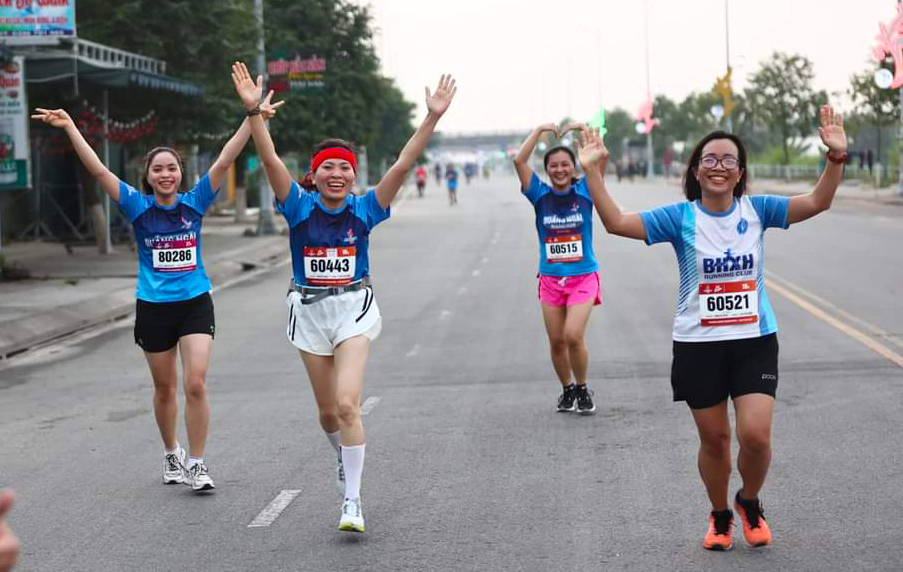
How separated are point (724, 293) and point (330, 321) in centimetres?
196

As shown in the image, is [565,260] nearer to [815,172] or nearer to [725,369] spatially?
[725,369]

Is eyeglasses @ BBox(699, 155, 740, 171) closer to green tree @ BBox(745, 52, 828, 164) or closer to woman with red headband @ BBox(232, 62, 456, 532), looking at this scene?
woman with red headband @ BBox(232, 62, 456, 532)

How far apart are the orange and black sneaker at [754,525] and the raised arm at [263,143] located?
8.50ft

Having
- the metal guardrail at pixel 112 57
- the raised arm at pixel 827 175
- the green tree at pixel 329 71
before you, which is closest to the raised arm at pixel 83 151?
the raised arm at pixel 827 175

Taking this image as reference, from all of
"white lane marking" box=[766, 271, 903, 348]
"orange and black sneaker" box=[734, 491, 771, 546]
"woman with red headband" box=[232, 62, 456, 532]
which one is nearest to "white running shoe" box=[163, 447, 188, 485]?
"woman with red headband" box=[232, 62, 456, 532]

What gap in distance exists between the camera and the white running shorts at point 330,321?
23.2 ft

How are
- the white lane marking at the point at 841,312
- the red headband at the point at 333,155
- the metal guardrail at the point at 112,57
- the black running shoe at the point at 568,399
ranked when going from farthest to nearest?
the metal guardrail at the point at 112,57, the white lane marking at the point at 841,312, the black running shoe at the point at 568,399, the red headband at the point at 333,155

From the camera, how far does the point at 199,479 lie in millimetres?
7953

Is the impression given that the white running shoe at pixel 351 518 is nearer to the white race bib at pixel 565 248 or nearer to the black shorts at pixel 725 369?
the black shorts at pixel 725 369

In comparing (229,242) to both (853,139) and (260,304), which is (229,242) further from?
(853,139)

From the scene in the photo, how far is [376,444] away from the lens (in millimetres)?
9375

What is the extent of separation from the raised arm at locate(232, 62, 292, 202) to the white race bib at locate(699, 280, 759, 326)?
2033 mm

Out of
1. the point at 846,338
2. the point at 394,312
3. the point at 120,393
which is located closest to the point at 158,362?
the point at 120,393

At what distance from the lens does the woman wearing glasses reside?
6.20 m
